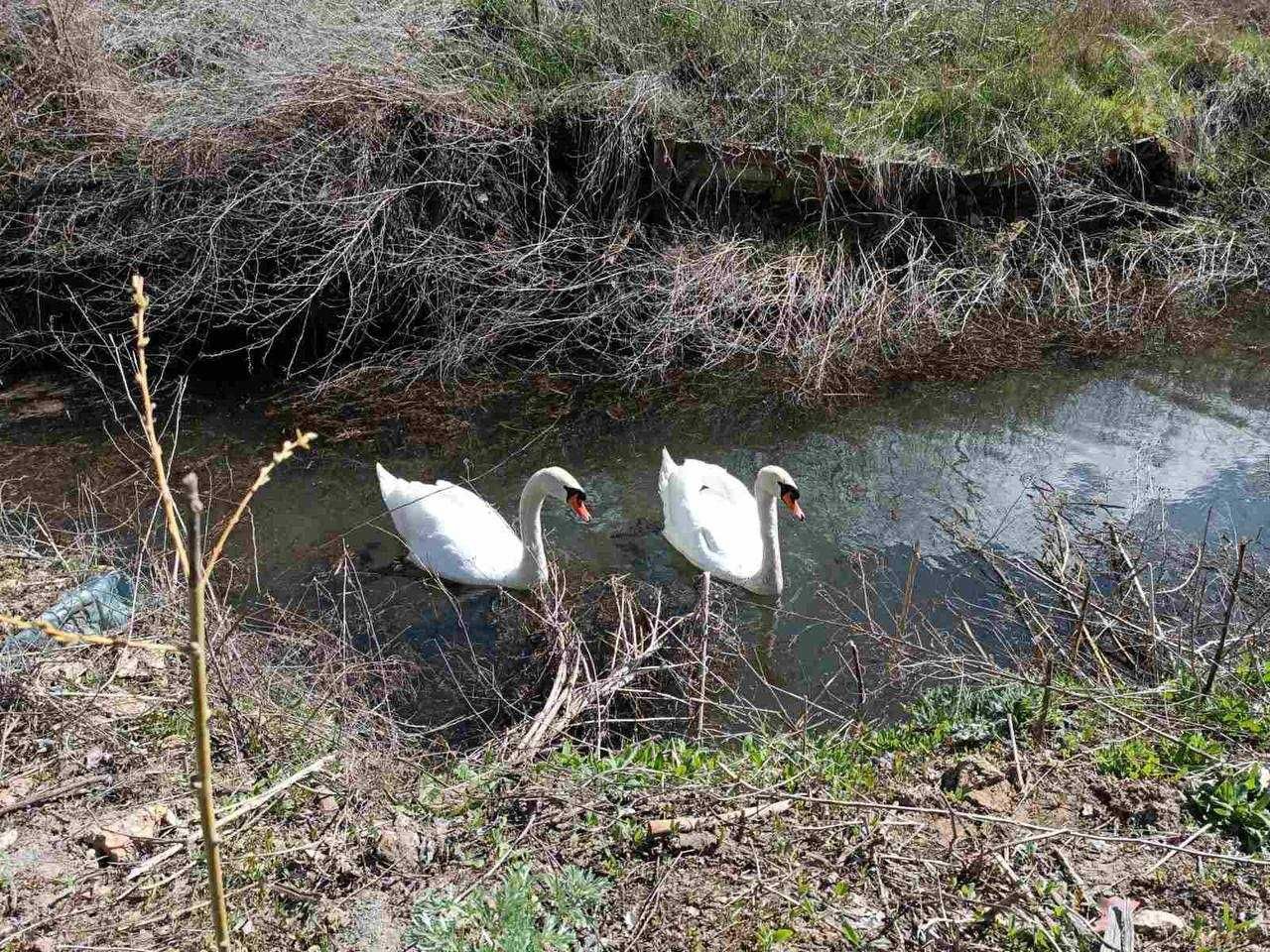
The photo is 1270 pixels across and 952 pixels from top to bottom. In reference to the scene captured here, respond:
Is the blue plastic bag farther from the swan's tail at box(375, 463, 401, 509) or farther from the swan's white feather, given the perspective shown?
the swan's white feather

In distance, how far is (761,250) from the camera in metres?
8.17

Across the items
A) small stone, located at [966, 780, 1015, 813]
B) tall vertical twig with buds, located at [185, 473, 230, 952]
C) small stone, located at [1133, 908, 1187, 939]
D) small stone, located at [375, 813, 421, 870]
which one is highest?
tall vertical twig with buds, located at [185, 473, 230, 952]

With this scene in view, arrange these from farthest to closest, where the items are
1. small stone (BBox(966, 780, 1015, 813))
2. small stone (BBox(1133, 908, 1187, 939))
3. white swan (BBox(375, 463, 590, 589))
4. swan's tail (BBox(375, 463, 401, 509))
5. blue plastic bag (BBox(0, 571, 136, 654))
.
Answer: swan's tail (BBox(375, 463, 401, 509)), white swan (BBox(375, 463, 590, 589)), blue plastic bag (BBox(0, 571, 136, 654)), small stone (BBox(966, 780, 1015, 813)), small stone (BBox(1133, 908, 1187, 939))

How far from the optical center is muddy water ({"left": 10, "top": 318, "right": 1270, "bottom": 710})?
5.50 m

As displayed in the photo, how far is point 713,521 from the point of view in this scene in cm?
565

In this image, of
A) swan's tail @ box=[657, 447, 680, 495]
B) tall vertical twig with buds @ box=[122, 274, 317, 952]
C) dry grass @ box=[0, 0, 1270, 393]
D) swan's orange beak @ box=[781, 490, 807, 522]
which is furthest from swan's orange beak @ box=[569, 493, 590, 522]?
tall vertical twig with buds @ box=[122, 274, 317, 952]

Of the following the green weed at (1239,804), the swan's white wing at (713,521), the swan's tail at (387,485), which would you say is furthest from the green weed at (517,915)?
the swan's tail at (387,485)

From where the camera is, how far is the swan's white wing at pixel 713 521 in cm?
557

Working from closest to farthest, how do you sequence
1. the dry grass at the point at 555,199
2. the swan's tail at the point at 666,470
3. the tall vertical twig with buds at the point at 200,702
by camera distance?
the tall vertical twig with buds at the point at 200,702 → the swan's tail at the point at 666,470 → the dry grass at the point at 555,199

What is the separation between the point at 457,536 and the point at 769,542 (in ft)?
5.65

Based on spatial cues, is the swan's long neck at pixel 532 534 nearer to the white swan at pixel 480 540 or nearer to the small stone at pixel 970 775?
the white swan at pixel 480 540

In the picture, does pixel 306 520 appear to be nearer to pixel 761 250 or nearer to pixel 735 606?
pixel 735 606

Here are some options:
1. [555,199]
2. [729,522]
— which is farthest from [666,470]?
[555,199]

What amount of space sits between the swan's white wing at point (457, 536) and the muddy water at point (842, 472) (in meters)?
0.16
